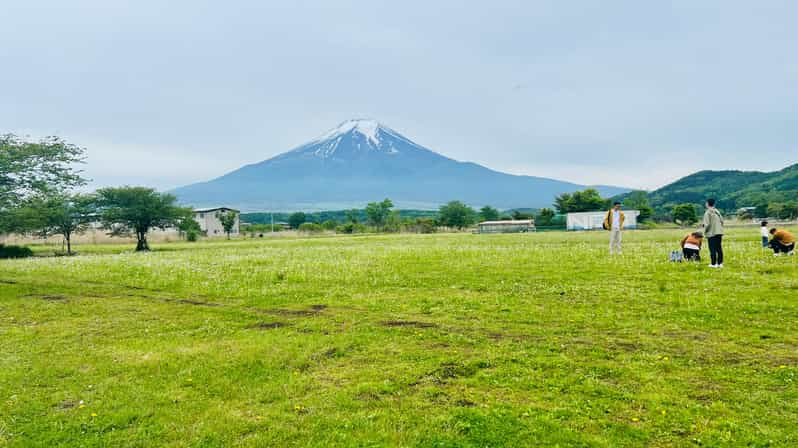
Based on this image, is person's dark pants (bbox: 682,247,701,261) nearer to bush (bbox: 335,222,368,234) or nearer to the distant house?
bush (bbox: 335,222,368,234)

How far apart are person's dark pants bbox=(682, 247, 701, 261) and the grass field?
2513mm

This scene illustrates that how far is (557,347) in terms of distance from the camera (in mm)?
7035

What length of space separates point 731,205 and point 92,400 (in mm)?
177551

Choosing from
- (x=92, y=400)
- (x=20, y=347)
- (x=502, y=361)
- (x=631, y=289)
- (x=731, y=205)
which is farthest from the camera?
(x=731, y=205)

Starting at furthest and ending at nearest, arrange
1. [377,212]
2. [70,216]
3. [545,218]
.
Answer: [377,212] < [545,218] < [70,216]

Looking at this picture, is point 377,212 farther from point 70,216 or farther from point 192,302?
point 192,302

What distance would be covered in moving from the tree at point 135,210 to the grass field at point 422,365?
41254 millimetres

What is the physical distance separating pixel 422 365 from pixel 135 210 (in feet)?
170

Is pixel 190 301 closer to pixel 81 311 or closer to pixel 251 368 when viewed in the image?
pixel 81 311

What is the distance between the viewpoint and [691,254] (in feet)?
51.0

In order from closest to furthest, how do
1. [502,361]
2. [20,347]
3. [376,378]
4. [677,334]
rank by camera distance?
[376,378] → [502,361] → [677,334] → [20,347]

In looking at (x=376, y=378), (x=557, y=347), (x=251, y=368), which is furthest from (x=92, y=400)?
(x=557, y=347)

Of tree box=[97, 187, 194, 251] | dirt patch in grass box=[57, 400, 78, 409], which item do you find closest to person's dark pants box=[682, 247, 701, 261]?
dirt patch in grass box=[57, 400, 78, 409]

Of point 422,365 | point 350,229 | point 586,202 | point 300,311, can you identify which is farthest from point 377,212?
point 422,365
